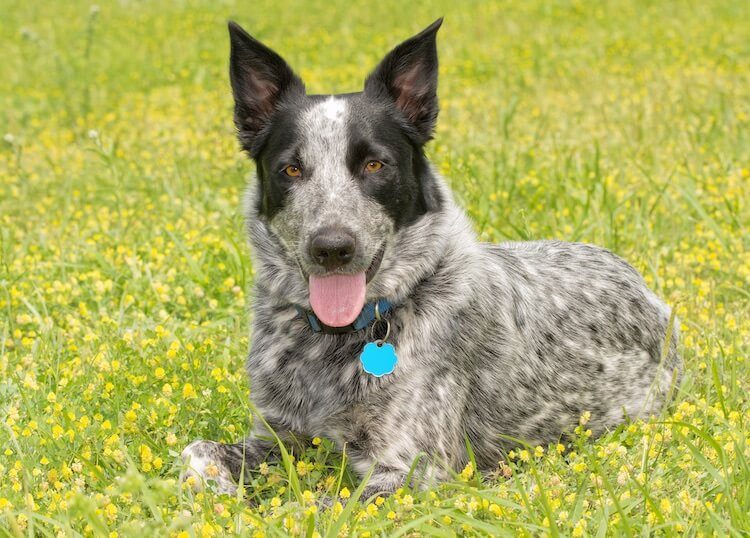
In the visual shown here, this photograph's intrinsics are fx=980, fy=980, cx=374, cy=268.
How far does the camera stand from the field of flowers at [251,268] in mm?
3641

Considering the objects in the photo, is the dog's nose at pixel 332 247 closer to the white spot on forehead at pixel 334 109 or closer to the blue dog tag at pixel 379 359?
the blue dog tag at pixel 379 359

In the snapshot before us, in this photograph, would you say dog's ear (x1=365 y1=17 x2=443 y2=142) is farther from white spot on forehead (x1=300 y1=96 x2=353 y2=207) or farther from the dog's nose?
the dog's nose

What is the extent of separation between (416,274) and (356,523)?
47.3 inches

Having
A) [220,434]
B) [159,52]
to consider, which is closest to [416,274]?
[220,434]

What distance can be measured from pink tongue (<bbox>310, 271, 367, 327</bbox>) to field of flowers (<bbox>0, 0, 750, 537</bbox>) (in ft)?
1.78

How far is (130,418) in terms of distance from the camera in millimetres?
4285

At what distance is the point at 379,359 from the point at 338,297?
311mm

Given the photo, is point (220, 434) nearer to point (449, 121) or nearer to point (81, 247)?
point (81, 247)

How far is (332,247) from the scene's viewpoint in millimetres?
3898

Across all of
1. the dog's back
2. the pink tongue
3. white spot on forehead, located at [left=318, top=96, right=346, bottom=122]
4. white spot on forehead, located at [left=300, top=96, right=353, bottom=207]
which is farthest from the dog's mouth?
white spot on forehead, located at [left=318, top=96, right=346, bottom=122]

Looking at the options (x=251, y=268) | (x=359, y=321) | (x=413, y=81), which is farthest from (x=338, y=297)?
(x=251, y=268)

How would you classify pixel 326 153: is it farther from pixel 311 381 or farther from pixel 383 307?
pixel 311 381

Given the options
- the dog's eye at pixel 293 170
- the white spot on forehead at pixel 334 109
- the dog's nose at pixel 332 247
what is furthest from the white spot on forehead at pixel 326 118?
the dog's nose at pixel 332 247

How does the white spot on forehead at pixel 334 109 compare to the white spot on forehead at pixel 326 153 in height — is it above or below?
above
